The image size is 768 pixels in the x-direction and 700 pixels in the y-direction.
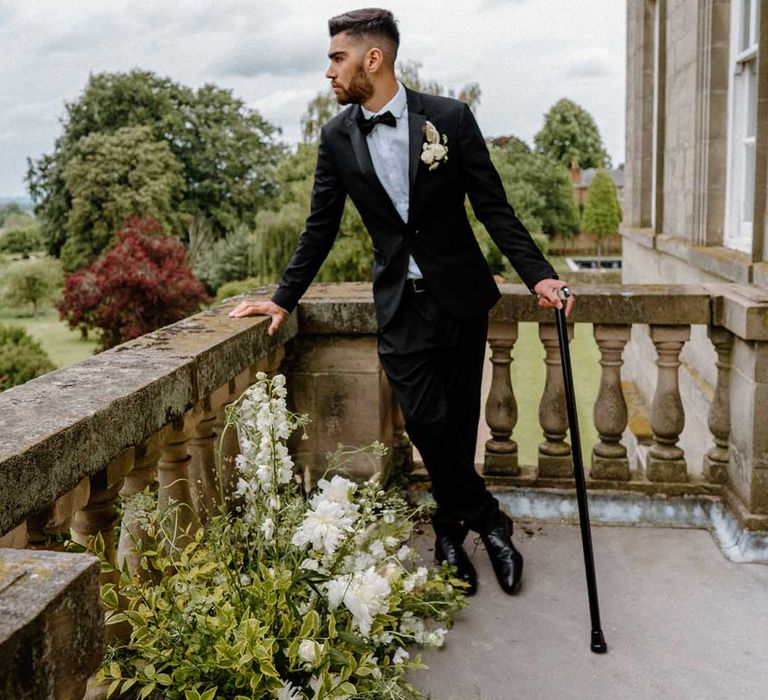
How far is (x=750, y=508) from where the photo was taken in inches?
144

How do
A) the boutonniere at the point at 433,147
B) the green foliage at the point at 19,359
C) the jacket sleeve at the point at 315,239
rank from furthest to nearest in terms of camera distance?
the green foliage at the point at 19,359 < the jacket sleeve at the point at 315,239 < the boutonniere at the point at 433,147

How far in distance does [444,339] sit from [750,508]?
1470 millimetres

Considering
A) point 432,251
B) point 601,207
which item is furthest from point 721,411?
point 601,207

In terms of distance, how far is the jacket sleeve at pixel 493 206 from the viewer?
328 centimetres

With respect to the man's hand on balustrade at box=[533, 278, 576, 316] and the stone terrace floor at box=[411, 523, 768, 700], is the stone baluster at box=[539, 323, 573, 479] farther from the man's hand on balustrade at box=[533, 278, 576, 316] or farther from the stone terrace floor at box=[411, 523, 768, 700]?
the man's hand on balustrade at box=[533, 278, 576, 316]

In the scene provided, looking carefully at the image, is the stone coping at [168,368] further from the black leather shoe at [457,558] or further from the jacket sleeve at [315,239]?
the black leather shoe at [457,558]

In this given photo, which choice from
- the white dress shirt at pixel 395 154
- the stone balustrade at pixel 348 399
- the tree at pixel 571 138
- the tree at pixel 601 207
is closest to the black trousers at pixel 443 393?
the white dress shirt at pixel 395 154

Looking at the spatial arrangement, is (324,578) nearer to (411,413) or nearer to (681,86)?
(411,413)

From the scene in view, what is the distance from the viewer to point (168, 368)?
103 inches

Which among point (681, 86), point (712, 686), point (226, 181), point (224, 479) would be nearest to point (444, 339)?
point (224, 479)

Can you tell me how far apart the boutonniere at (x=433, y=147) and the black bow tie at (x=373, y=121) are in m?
0.13

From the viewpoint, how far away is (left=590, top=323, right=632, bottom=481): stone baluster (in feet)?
13.4

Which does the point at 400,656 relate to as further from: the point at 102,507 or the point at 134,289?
the point at 134,289

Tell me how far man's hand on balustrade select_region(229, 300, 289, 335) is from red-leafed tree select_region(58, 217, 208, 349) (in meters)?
20.0
